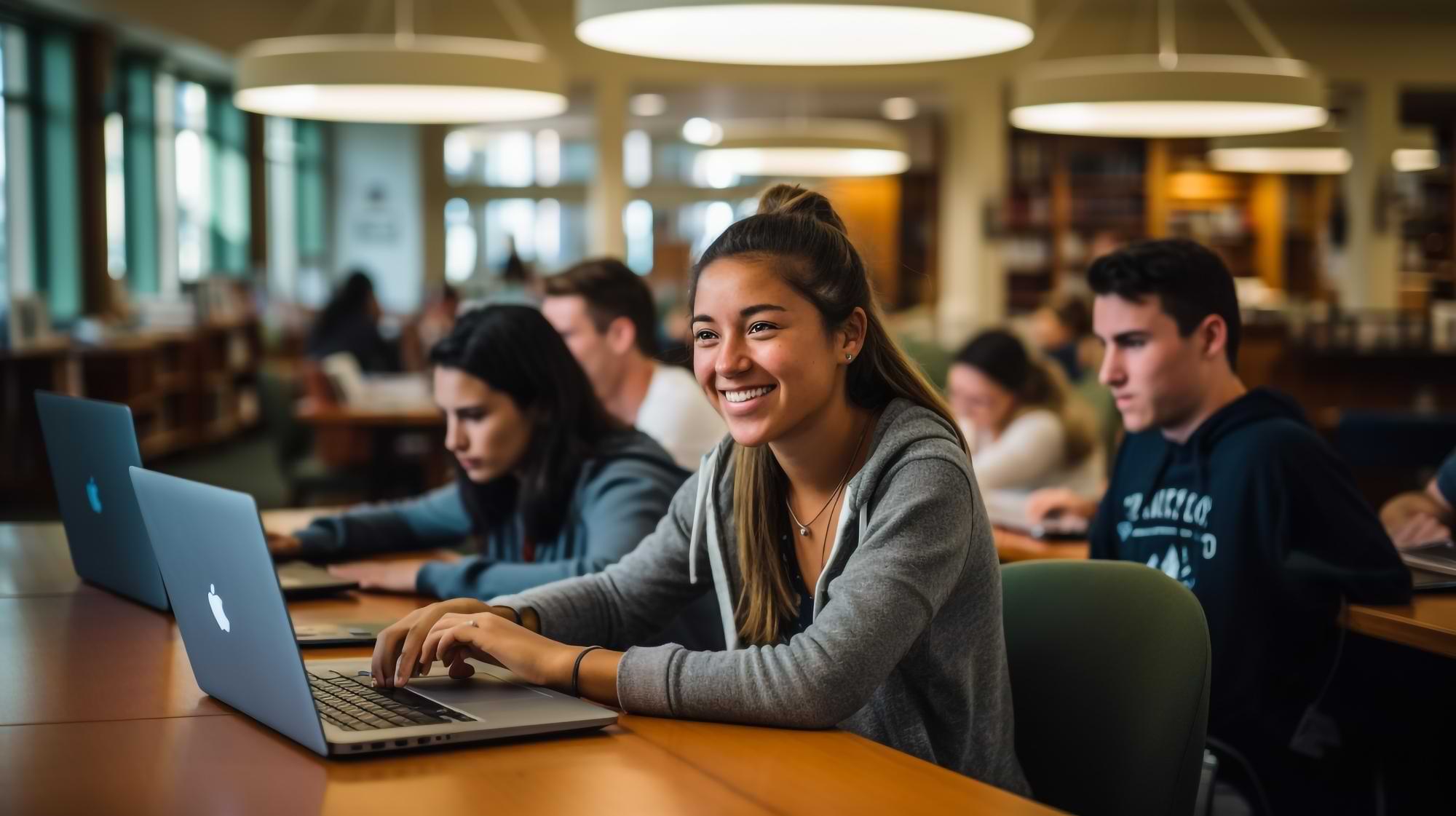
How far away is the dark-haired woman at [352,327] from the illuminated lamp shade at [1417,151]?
9.74 m

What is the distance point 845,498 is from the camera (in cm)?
162

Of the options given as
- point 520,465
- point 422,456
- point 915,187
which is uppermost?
point 915,187

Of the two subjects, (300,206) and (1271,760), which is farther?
(300,206)

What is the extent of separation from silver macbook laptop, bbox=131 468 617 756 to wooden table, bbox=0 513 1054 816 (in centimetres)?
2

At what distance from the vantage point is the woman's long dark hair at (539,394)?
2.44m

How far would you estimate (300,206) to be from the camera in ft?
47.2

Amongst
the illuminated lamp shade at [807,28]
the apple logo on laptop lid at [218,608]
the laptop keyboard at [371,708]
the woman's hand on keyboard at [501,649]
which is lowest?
the laptop keyboard at [371,708]

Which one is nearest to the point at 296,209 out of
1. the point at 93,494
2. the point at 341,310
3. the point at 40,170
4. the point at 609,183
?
the point at 609,183

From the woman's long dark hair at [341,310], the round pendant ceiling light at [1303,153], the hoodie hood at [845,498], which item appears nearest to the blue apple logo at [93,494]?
the hoodie hood at [845,498]

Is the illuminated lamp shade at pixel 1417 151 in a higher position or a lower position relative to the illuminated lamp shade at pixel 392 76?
higher

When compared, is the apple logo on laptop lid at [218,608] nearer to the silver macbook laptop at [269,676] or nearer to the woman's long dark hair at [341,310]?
the silver macbook laptop at [269,676]

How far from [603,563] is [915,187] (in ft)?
44.5

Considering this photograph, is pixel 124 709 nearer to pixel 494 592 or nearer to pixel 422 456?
pixel 494 592

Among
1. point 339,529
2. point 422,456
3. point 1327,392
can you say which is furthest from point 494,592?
point 1327,392
